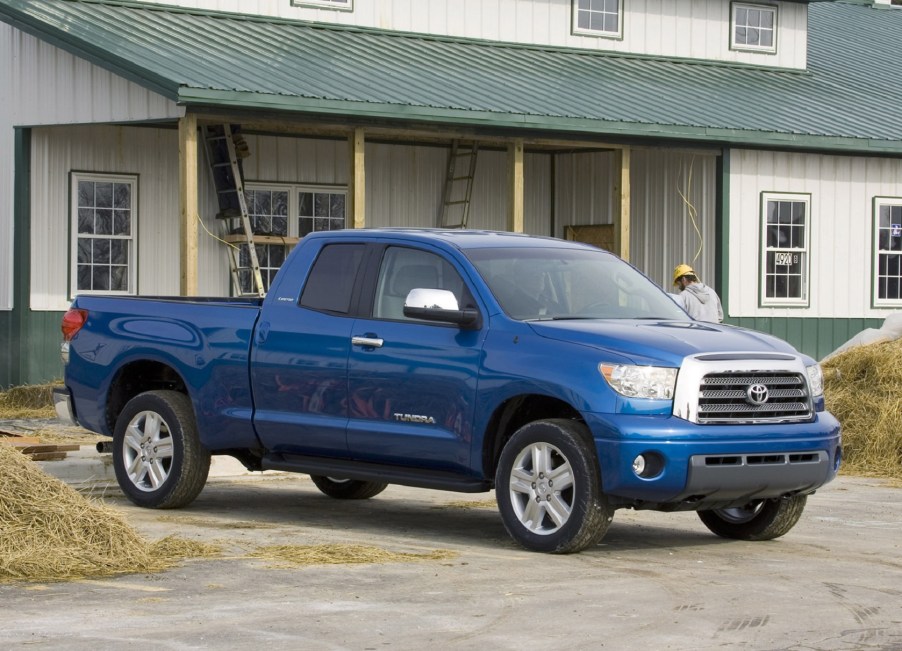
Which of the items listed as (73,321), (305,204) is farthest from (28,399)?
(73,321)

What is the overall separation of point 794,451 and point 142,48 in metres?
12.5

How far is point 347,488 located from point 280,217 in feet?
39.0

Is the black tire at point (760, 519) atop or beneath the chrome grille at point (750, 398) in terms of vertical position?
beneath

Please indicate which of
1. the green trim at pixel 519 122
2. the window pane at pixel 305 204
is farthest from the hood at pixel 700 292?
the window pane at pixel 305 204

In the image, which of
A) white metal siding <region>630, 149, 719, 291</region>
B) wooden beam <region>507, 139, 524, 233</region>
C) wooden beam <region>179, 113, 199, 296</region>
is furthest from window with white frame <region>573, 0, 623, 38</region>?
wooden beam <region>179, 113, 199, 296</region>

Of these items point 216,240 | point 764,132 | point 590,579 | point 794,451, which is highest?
point 764,132

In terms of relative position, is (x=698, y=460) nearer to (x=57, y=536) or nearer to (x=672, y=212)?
(x=57, y=536)

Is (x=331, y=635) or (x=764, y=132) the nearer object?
(x=331, y=635)

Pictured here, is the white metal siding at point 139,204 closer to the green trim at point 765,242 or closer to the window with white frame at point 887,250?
the green trim at point 765,242

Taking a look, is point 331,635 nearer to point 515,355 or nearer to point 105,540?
point 105,540

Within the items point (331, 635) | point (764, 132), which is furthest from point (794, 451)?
point (764, 132)

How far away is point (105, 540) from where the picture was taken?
30.5 feet

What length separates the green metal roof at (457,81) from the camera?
20.2 metres

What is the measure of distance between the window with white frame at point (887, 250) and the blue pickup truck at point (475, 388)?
16.4 meters
